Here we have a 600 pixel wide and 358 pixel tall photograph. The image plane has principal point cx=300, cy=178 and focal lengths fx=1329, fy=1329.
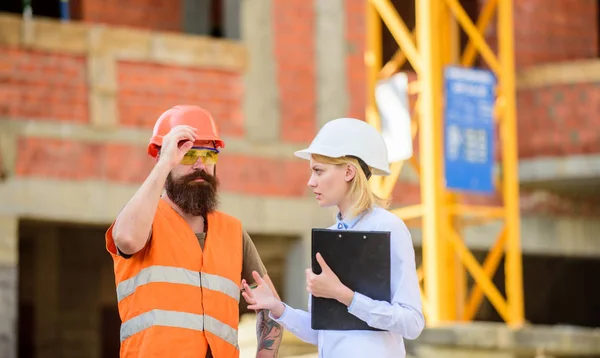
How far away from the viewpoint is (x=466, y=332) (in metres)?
12.4

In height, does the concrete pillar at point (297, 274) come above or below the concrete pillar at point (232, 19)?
below

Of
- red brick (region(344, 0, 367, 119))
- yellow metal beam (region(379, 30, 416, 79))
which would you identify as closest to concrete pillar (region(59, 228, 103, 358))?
red brick (region(344, 0, 367, 119))

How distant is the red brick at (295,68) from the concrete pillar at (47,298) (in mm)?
3615

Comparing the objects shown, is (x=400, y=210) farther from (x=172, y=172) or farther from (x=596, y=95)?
(x=172, y=172)

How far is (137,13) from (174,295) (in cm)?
987

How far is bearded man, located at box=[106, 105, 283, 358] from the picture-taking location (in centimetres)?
502

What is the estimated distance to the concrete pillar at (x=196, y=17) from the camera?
1491 centimetres

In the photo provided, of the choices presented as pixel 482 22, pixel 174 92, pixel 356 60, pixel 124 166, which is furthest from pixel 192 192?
pixel 482 22

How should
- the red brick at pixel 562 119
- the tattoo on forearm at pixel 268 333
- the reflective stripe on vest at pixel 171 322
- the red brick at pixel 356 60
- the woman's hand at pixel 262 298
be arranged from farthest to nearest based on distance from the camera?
1. the red brick at pixel 562 119
2. the red brick at pixel 356 60
3. the tattoo on forearm at pixel 268 333
4. the woman's hand at pixel 262 298
5. the reflective stripe on vest at pixel 171 322

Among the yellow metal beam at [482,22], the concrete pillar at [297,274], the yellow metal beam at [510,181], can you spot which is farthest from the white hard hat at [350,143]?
the yellow metal beam at [482,22]

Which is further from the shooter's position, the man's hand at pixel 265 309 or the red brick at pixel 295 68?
the red brick at pixel 295 68

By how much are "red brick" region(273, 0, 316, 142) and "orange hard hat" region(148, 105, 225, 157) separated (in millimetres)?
8213

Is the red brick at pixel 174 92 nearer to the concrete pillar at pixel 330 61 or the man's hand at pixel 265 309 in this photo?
the concrete pillar at pixel 330 61

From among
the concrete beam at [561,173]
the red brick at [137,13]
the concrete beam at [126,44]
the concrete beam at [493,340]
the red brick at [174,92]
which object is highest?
the red brick at [137,13]
